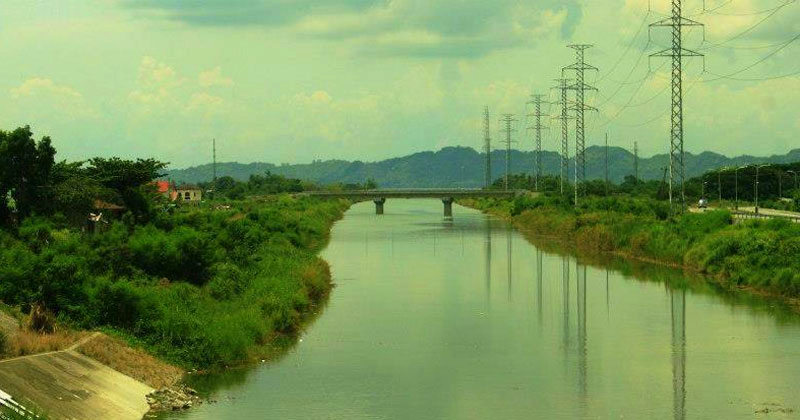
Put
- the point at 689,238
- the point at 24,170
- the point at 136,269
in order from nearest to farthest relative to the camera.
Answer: the point at 136,269 < the point at 24,170 < the point at 689,238

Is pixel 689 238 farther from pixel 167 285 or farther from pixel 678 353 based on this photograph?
pixel 167 285

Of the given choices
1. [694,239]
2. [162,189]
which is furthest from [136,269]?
[162,189]

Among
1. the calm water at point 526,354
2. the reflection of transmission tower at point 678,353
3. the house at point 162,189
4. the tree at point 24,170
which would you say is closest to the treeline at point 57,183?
the tree at point 24,170

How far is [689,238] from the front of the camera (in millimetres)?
51031

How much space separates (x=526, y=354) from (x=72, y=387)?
1209 cm

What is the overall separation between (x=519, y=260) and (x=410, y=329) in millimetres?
24907

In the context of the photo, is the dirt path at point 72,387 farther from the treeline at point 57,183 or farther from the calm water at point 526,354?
the treeline at point 57,183

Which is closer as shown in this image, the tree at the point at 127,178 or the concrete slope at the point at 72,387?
the concrete slope at the point at 72,387

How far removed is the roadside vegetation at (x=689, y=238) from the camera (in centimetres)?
4066

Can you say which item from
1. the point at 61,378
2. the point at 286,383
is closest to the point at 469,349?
the point at 286,383

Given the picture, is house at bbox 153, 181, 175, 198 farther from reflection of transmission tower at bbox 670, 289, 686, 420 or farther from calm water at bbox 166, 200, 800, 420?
reflection of transmission tower at bbox 670, 289, 686, 420

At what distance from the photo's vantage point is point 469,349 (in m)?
28.2

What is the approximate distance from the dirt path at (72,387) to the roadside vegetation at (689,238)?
81.7 feet

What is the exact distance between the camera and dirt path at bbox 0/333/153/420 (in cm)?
1797
